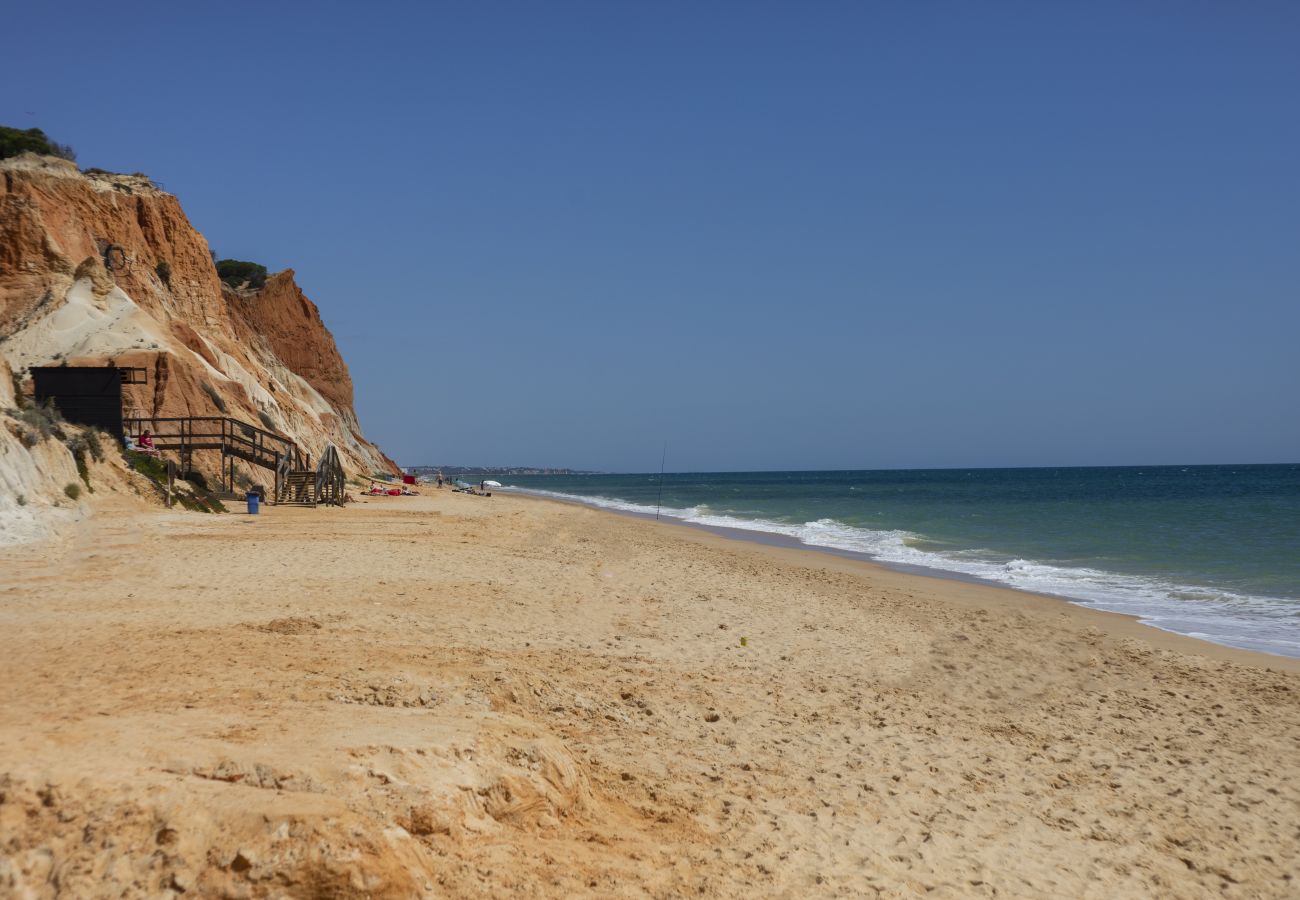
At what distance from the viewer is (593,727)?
6523 millimetres

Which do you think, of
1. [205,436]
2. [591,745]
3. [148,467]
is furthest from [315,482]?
[591,745]

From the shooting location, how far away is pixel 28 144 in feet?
125

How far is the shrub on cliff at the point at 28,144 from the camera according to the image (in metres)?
36.9

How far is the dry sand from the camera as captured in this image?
144 inches

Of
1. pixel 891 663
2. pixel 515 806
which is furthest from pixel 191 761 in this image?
pixel 891 663

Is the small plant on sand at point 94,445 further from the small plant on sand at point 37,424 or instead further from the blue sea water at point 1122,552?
the blue sea water at point 1122,552

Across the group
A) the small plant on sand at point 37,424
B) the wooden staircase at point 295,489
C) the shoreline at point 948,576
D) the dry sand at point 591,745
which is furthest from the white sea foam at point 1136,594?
the small plant on sand at point 37,424

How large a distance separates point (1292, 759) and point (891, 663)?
366 cm

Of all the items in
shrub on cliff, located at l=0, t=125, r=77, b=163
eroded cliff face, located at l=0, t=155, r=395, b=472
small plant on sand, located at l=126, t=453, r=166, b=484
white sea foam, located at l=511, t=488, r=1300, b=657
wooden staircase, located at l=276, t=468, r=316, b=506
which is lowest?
white sea foam, located at l=511, t=488, r=1300, b=657

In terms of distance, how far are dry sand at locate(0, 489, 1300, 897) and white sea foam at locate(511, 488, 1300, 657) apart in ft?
4.82

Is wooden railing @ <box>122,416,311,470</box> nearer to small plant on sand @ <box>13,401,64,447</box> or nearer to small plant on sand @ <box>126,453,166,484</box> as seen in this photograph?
small plant on sand @ <box>126,453,166,484</box>

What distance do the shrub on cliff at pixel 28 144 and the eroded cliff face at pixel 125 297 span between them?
9.38 feet

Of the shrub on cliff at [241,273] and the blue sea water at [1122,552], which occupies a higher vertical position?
the shrub on cliff at [241,273]

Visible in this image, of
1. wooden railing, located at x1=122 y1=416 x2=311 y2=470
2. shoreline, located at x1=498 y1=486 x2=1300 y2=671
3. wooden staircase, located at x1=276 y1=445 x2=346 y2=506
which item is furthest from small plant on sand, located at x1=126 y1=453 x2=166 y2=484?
shoreline, located at x1=498 y1=486 x2=1300 y2=671
